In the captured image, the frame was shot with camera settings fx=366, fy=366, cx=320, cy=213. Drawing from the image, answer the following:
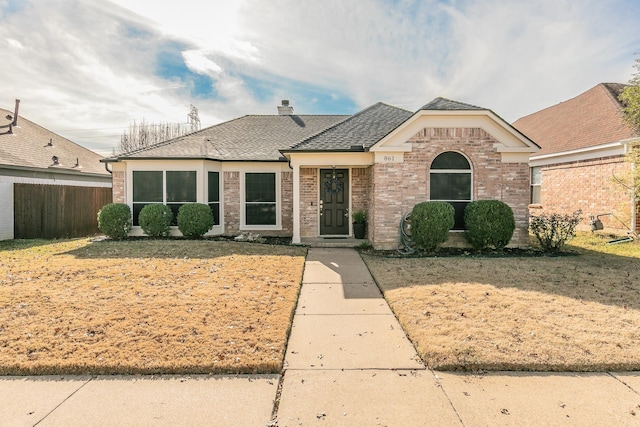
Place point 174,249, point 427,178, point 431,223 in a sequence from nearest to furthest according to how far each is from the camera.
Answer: point 431,223 < point 174,249 < point 427,178

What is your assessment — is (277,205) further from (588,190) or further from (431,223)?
(588,190)

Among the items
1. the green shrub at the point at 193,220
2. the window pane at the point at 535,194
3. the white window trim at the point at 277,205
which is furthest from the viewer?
the window pane at the point at 535,194

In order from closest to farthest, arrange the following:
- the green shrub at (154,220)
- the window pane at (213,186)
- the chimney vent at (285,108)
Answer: the green shrub at (154,220) → the window pane at (213,186) → the chimney vent at (285,108)

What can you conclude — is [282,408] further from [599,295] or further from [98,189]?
[98,189]

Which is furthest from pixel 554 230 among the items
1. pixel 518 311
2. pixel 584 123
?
pixel 584 123

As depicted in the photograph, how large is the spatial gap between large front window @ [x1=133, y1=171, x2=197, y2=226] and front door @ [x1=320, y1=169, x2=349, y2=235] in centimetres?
464

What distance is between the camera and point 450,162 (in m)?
11.1

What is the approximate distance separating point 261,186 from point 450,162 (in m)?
6.86

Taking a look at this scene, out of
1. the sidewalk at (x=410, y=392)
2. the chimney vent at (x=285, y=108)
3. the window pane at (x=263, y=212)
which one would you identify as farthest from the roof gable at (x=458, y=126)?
the chimney vent at (x=285, y=108)

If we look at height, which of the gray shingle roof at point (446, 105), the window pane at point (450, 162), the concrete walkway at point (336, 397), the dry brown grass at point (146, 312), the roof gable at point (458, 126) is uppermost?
the gray shingle roof at point (446, 105)

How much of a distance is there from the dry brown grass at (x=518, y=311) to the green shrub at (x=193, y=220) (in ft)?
20.8

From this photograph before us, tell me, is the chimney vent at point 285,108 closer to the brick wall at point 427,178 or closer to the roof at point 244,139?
the roof at point 244,139

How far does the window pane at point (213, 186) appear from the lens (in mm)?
13344

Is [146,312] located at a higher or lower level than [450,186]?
lower
